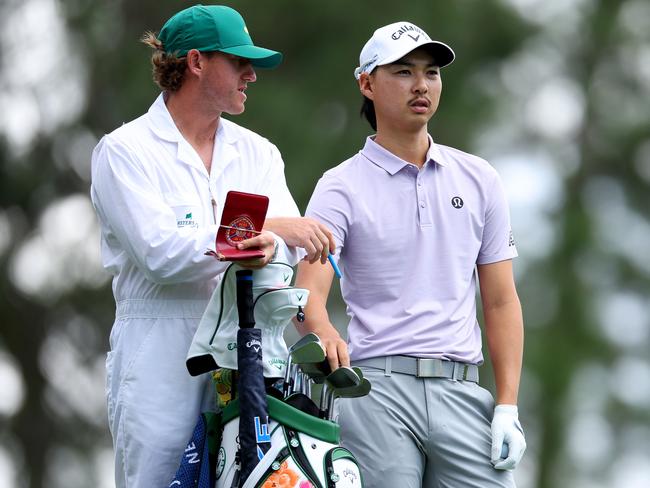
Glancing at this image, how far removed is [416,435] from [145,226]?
3.66 ft

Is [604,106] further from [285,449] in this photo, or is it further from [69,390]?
[285,449]

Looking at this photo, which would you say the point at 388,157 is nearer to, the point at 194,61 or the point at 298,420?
the point at 194,61

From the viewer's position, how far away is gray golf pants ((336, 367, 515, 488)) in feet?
15.8

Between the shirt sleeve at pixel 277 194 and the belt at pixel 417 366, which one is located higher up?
the shirt sleeve at pixel 277 194

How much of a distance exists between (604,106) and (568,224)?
75.9 inches

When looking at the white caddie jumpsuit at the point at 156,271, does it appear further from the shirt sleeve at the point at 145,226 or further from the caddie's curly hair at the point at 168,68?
the caddie's curly hair at the point at 168,68

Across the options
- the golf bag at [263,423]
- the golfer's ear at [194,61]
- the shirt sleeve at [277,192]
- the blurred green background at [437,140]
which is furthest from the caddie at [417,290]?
the blurred green background at [437,140]

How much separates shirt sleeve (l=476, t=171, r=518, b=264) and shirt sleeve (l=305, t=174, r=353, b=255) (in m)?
0.48

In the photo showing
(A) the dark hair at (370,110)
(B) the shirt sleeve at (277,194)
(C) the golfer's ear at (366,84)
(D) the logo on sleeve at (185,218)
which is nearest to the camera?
(D) the logo on sleeve at (185,218)

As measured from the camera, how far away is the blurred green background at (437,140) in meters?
13.6

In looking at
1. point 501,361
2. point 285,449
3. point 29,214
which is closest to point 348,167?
point 501,361

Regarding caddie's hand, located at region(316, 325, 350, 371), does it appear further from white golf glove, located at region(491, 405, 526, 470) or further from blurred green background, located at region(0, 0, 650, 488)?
blurred green background, located at region(0, 0, 650, 488)

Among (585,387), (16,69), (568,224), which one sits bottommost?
(585,387)

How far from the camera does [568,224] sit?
16.9 meters
